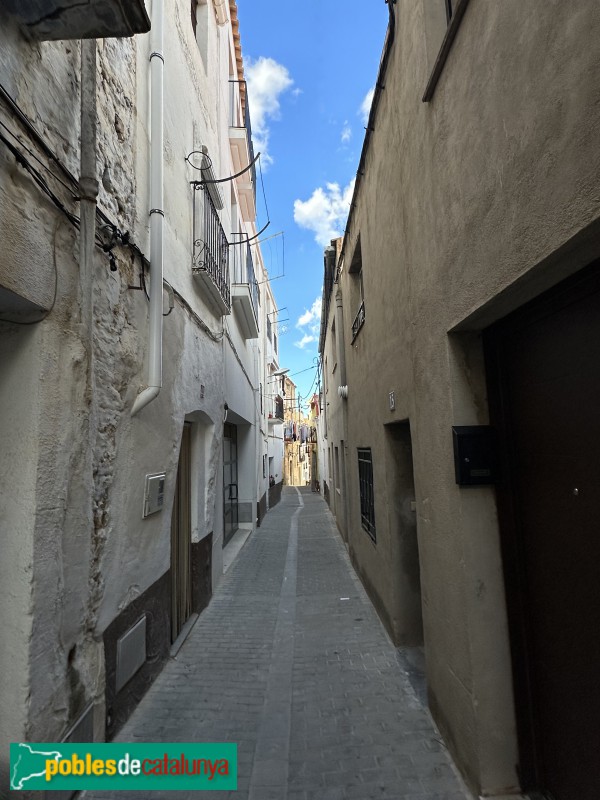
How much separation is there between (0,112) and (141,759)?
144 inches

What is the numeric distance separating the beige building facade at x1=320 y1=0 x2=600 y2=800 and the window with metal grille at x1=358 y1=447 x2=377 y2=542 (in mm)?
2393

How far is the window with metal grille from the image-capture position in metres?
5.71

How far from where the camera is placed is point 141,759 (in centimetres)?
271

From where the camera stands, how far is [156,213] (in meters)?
3.54

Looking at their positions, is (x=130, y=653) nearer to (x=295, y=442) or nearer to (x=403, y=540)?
(x=403, y=540)

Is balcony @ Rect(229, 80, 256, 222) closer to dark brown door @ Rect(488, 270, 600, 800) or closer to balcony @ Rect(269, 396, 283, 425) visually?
dark brown door @ Rect(488, 270, 600, 800)

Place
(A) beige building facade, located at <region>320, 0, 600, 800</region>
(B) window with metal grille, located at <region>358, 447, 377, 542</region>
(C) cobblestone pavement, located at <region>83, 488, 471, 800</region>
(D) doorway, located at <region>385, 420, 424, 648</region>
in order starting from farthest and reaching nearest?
(B) window with metal grille, located at <region>358, 447, 377, 542</region>
(D) doorway, located at <region>385, 420, 424, 648</region>
(C) cobblestone pavement, located at <region>83, 488, 471, 800</region>
(A) beige building facade, located at <region>320, 0, 600, 800</region>

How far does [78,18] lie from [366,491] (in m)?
5.64

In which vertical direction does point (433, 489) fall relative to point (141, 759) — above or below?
above

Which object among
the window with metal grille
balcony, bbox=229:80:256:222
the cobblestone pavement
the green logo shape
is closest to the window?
balcony, bbox=229:80:256:222

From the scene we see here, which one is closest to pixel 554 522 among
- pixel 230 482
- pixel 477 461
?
pixel 477 461

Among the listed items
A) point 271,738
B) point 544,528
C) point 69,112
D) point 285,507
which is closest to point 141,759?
point 271,738

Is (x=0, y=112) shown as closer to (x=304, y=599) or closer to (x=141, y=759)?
(x=141, y=759)

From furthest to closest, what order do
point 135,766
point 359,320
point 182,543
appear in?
point 359,320 → point 182,543 → point 135,766
